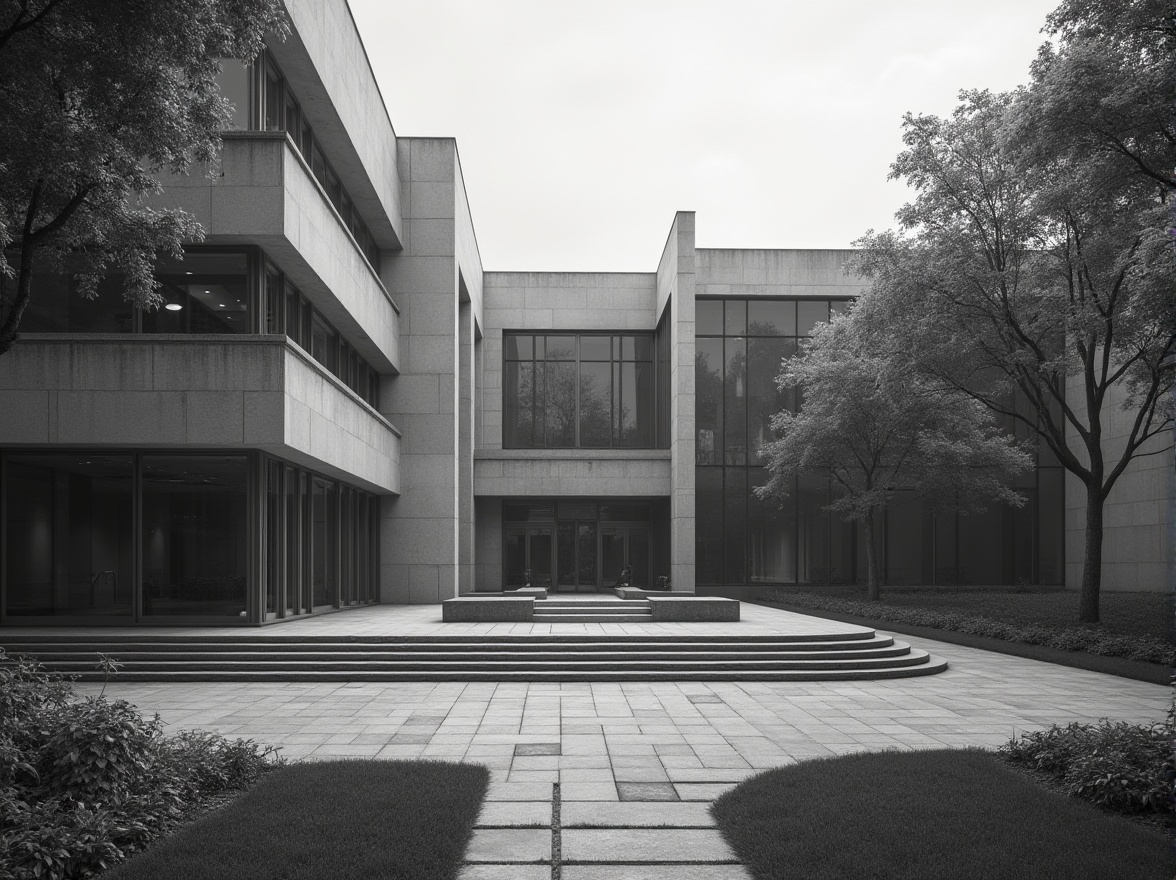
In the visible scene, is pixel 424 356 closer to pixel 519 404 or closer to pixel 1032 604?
pixel 519 404

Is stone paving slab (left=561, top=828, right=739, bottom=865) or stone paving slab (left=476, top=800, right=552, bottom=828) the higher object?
stone paving slab (left=561, top=828, right=739, bottom=865)

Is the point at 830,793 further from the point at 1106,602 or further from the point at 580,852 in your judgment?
the point at 1106,602

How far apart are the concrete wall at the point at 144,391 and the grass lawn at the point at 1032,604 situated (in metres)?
18.4

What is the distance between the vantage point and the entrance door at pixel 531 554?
3750 centimetres

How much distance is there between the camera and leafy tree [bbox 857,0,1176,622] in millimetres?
16016

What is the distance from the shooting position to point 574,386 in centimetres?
3866

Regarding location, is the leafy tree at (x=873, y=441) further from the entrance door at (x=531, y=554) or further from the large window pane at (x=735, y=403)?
the entrance door at (x=531, y=554)

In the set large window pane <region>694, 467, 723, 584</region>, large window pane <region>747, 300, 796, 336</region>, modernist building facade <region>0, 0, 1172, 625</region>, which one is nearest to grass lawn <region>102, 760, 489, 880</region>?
modernist building facade <region>0, 0, 1172, 625</region>

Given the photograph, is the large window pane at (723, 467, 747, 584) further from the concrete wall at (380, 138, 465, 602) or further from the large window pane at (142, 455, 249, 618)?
the large window pane at (142, 455, 249, 618)

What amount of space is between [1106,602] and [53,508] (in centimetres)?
2857

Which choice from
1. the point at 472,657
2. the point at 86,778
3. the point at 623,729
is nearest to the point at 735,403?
the point at 472,657

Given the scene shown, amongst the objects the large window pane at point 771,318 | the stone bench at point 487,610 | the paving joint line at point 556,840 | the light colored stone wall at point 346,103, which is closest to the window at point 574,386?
the large window pane at point 771,318

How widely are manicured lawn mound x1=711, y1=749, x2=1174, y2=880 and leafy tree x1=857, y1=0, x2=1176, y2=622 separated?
10.1 meters

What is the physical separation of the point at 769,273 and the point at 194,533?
2508 cm
